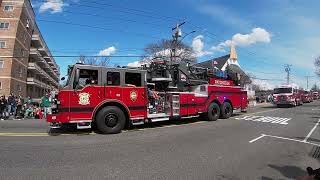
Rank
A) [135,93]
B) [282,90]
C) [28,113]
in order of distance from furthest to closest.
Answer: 1. [282,90]
2. [28,113]
3. [135,93]

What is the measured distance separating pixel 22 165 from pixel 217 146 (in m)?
5.79

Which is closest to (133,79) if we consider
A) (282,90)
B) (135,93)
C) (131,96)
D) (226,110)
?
(135,93)

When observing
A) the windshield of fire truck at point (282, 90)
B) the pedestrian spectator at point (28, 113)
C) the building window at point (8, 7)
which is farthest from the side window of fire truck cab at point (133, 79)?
the building window at point (8, 7)

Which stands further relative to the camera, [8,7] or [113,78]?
[8,7]

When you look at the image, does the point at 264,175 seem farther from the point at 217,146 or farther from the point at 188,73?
the point at 188,73

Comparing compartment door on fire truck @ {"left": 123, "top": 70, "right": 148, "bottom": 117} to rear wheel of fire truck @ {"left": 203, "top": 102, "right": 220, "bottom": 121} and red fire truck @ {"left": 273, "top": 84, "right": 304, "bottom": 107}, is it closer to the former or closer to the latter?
rear wheel of fire truck @ {"left": 203, "top": 102, "right": 220, "bottom": 121}

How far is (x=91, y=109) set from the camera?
13.4 meters

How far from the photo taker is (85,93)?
13266 mm

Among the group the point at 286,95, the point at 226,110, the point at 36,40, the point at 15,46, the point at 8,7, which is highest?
the point at 8,7

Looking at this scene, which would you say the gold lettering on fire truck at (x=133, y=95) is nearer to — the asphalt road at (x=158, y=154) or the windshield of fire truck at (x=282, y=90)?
the asphalt road at (x=158, y=154)

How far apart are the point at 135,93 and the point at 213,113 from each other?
6.18 m

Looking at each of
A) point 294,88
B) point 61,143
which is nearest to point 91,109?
point 61,143

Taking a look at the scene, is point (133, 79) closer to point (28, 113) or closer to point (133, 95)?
point (133, 95)

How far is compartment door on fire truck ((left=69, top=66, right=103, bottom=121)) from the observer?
1312 cm
